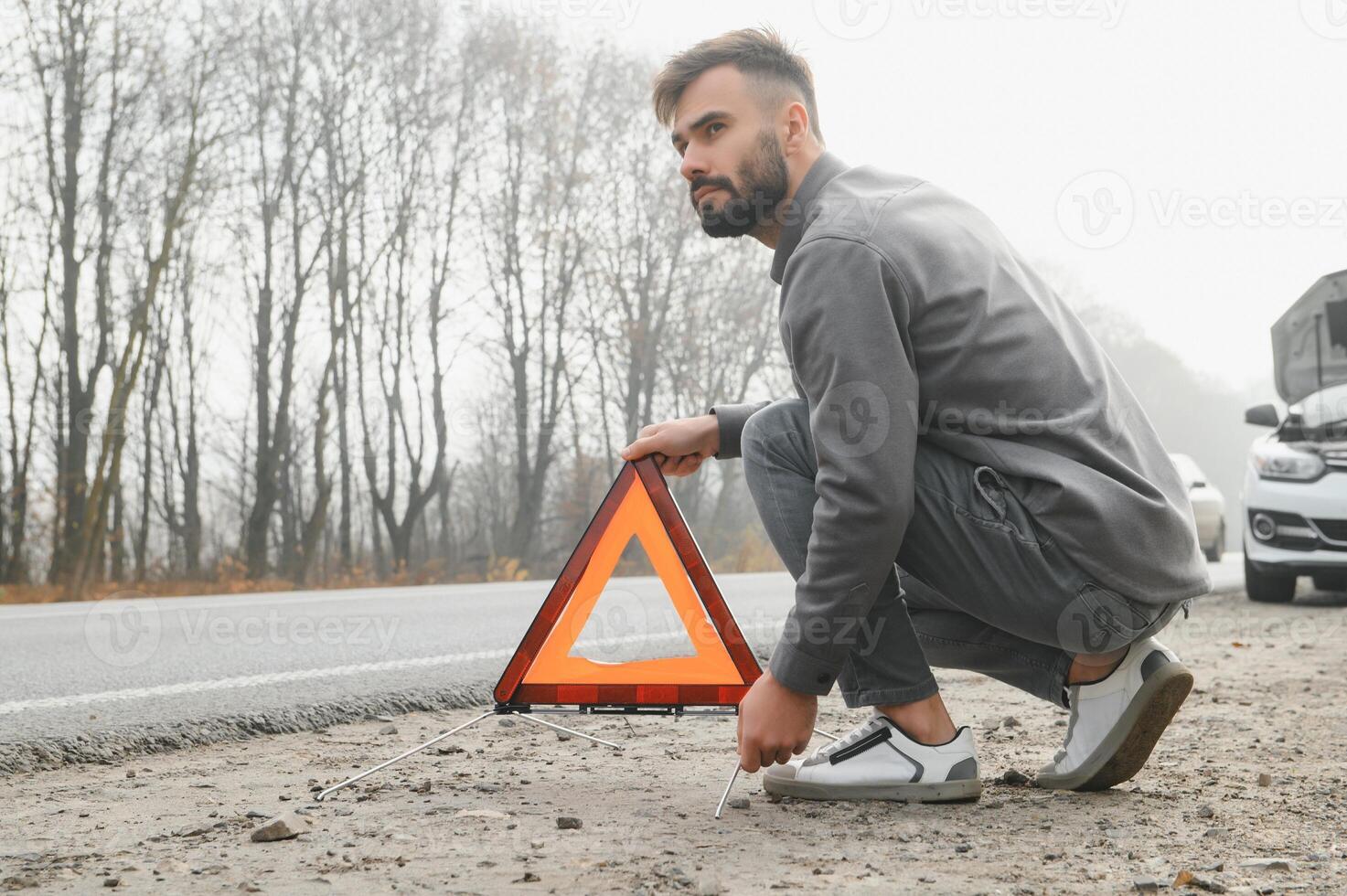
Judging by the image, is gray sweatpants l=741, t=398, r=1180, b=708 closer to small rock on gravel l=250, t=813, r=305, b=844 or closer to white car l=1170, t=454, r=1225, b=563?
small rock on gravel l=250, t=813, r=305, b=844

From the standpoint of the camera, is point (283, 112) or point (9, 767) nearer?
point (9, 767)

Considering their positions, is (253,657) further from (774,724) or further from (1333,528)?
(1333,528)

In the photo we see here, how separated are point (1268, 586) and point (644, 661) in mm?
7574

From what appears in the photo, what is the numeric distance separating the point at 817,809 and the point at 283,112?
64.7 ft

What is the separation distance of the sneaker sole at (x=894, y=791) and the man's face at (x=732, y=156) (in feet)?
4.26

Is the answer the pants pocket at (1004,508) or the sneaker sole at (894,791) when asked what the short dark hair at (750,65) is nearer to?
the pants pocket at (1004,508)

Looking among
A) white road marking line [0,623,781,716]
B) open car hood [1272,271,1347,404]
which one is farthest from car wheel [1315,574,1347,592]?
white road marking line [0,623,781,716]

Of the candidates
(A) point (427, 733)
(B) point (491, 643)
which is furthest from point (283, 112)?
(A) point (427, 733)

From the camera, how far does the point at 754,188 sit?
278 centimetres

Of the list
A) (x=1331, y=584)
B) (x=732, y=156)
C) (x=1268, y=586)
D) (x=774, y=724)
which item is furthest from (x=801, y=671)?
(x=1331, y=584)

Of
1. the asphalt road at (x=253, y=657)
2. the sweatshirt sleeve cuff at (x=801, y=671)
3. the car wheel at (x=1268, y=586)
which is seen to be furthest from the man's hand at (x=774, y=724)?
the car wheel at (x=1268, y=586)

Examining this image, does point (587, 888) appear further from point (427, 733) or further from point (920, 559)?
point (427, 733)

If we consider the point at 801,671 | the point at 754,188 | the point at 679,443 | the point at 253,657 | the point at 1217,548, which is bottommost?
the point at 253,657

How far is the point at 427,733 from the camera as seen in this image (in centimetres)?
379
